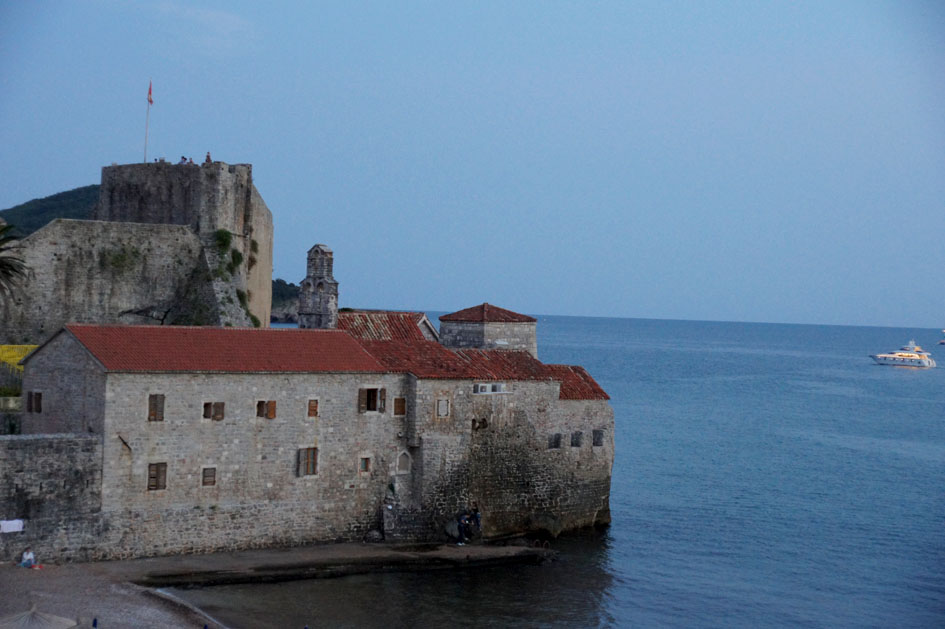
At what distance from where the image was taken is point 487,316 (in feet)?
153

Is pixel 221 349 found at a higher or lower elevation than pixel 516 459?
higher

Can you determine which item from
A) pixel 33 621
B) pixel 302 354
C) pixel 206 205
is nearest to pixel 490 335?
pixel 302 354

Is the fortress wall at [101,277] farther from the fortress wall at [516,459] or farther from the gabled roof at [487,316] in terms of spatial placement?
the fortress wall at [516,459]

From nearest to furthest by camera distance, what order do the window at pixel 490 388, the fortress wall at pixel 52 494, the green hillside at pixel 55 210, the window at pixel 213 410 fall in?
the fortress wall at pixel 52 494 < the window at pixel 213 410 < the window at pixel 490 388 < the green hillside at pixel 55 210

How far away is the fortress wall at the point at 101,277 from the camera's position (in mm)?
43062

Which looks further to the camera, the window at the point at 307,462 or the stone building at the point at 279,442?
the window at the point at 307,462

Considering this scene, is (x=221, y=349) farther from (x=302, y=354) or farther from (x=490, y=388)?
(x=490, y=388)

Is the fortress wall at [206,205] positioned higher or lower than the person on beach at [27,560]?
higher

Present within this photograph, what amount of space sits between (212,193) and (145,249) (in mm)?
3760

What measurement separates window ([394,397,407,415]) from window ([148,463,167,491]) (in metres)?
8.71

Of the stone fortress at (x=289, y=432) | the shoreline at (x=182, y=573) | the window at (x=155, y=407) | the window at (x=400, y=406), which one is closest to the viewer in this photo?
the shoreline at (x=182, y=573)

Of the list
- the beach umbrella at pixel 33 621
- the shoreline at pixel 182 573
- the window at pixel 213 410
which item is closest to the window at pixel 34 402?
the window at pixel 213 410

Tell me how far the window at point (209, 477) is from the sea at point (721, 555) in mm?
3559

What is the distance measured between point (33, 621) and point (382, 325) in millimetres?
22440
